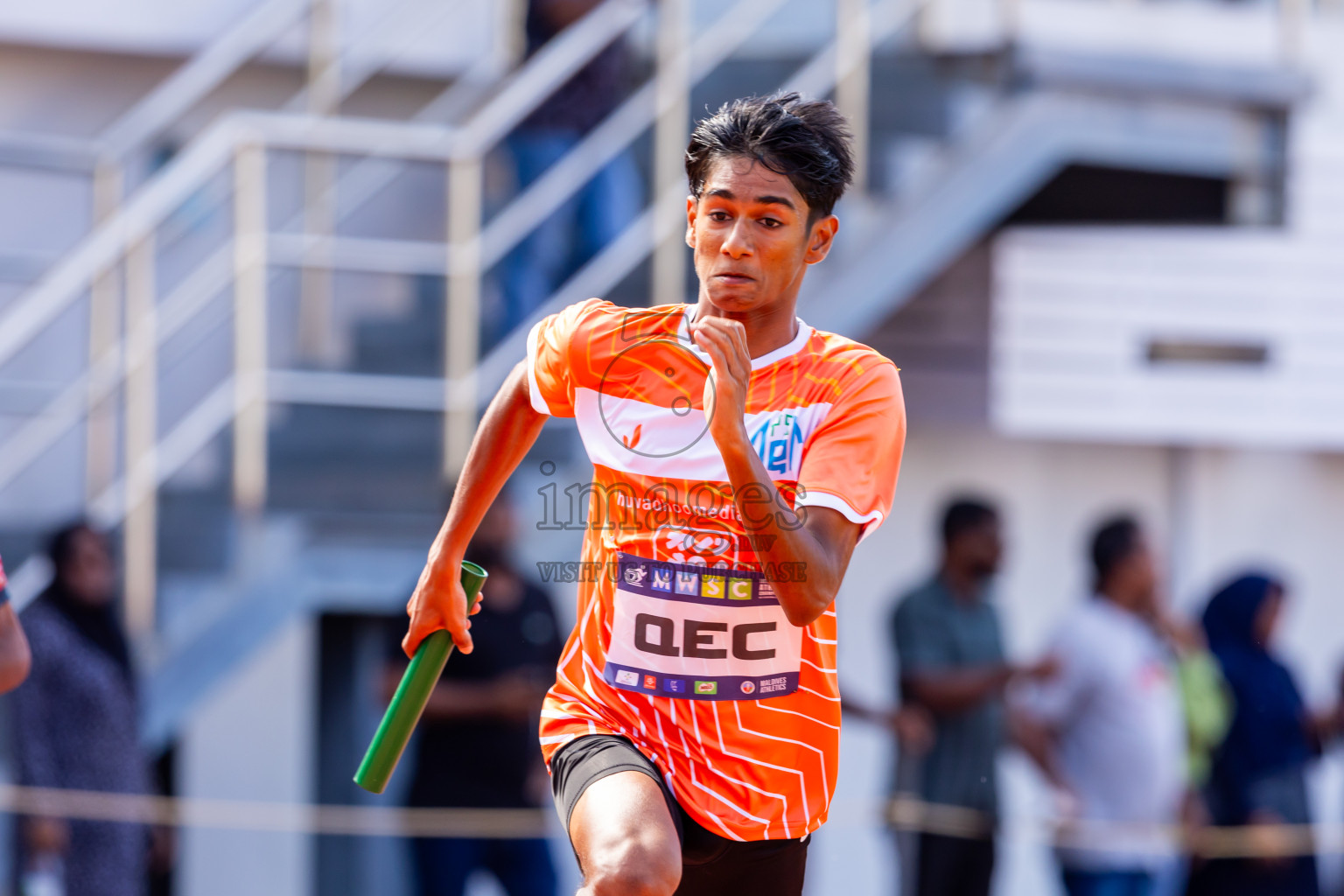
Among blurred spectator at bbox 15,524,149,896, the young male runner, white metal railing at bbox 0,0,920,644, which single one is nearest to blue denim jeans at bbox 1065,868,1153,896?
white metal railing at bbox 0,0,920,644

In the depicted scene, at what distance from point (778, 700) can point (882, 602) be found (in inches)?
214

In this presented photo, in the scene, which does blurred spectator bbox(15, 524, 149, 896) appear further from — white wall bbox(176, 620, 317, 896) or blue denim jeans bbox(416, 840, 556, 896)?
white wall bbox(176, 620, 317, 896)

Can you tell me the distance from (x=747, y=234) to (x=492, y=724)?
10.6ft

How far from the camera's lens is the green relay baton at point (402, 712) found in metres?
2.97

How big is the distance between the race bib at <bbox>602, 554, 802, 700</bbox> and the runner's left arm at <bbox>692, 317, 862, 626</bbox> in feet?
0.64

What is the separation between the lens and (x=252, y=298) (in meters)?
5.71

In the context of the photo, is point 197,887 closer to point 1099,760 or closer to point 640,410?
point 1099,760

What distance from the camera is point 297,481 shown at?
5.73 metres

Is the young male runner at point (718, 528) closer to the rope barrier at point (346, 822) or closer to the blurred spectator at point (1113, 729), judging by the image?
the rope barrier at point (346, 822)

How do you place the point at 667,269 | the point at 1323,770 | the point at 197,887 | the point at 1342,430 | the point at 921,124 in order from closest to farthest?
the point at 667,269, the point at 921,124, the point at 197,887, the point at 1342,430, the point at 1323,770

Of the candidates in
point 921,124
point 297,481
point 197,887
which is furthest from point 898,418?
point 197,887

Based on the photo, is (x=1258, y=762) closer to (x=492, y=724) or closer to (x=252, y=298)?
(x=492, y=724)

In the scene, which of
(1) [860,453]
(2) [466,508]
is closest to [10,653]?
(2) [466,508]

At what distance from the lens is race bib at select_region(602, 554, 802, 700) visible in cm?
276
